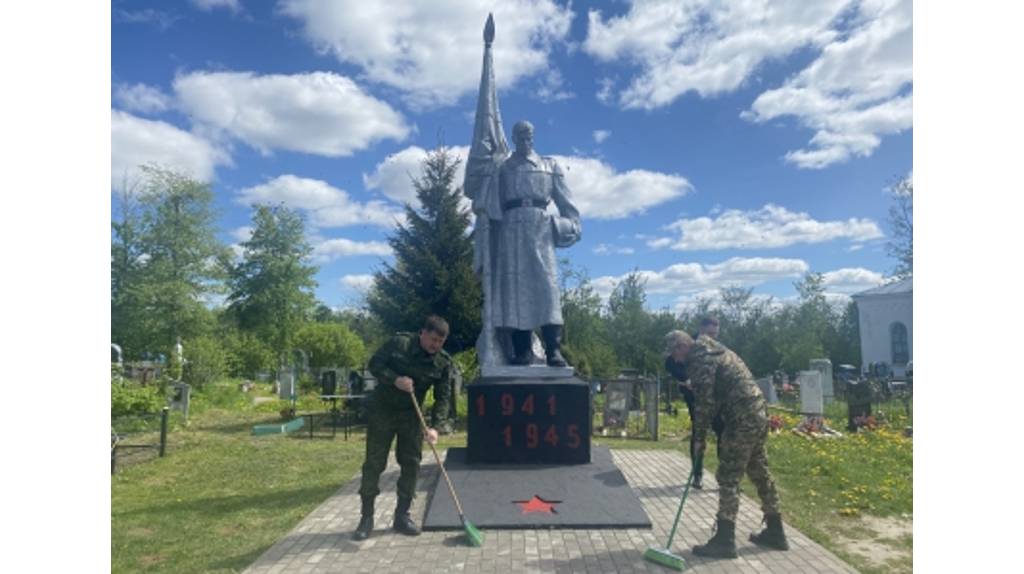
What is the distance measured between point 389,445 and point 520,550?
1.41 meters

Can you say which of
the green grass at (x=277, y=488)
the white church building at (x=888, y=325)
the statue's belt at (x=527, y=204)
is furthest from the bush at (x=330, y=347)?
the white church building at (x=888, y=325)

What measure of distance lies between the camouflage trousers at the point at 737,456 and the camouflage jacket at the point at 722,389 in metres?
0.01

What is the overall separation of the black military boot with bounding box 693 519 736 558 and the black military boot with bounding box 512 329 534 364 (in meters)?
3.24

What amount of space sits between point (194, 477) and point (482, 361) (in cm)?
467

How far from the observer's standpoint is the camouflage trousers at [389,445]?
5.45 m

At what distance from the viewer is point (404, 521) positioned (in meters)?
5.47

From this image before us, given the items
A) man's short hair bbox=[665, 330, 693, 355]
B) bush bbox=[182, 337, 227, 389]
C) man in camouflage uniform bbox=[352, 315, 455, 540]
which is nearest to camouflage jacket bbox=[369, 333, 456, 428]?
man in camouflage uniform bbox=[352, 315, 455, 540]

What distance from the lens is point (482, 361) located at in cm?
770

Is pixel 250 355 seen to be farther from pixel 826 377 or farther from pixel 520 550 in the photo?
pixel 520 550

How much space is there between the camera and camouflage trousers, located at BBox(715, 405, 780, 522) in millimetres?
4934

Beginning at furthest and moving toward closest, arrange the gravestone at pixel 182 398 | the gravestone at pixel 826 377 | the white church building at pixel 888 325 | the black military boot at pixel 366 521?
the white church building at pixel 888 325, the gravestone at pixel 826 377, the gravestone at pixel 182 398, the black military boot at pixel 366 521

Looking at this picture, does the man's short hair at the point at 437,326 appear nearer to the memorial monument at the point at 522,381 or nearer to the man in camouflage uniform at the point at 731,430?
the memorial monument at the point at 522,381

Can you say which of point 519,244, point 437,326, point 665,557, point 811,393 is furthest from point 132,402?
point 811,393

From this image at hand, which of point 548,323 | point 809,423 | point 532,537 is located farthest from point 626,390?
point 532,537
